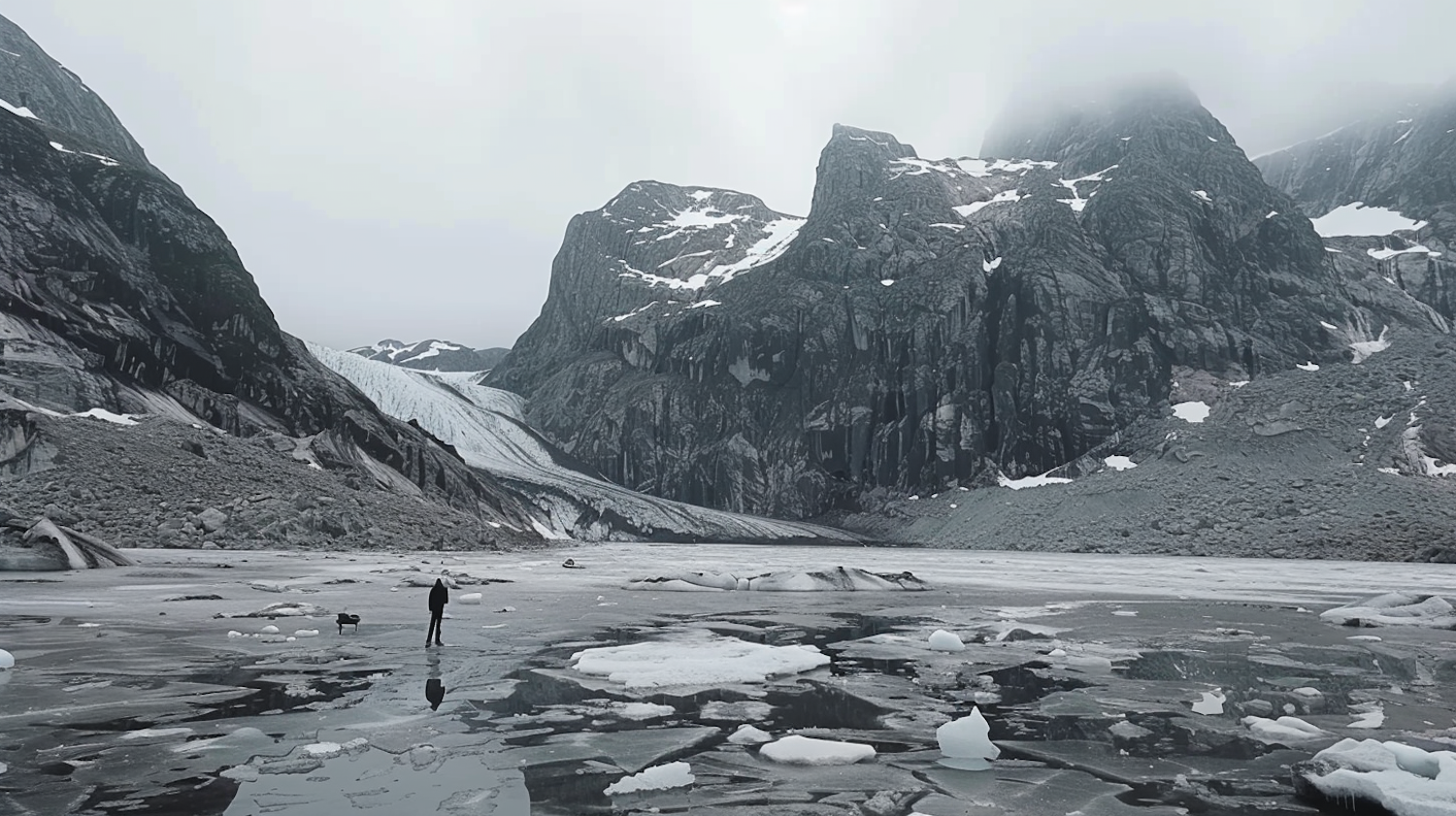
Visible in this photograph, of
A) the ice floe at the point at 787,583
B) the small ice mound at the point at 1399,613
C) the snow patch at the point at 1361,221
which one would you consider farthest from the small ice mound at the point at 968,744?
the snow patch at the point at 1361,221

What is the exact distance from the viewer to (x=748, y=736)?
1053 centimetres

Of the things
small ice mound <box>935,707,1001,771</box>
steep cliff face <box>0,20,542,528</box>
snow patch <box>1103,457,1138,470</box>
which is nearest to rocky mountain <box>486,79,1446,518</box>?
snow patch <box>1103,457,1138,470</box>

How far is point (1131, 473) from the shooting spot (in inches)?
4451

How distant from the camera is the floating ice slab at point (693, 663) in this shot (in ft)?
47.8

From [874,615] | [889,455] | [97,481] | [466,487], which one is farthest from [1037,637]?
[889,455]

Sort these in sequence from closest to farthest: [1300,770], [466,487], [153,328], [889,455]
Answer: [1300,770], [153,328], [466,487], [889,455]

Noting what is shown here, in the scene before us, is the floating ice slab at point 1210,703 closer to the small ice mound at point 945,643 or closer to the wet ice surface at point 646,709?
the wet ice surface at point 646,709

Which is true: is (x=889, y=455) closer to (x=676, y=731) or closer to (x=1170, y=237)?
(x=1170, y=237)

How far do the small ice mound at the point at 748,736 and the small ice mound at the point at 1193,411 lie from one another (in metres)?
127

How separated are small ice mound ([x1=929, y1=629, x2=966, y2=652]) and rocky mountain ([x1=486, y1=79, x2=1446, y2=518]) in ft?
398

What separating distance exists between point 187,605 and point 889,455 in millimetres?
141715

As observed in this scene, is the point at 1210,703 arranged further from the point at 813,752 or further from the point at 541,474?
the point at 541,474

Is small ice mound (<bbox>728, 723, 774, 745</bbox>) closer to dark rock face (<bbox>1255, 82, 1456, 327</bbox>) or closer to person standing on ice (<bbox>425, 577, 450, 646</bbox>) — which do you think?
person standing on ice (<bbox>425, 577, 450, 646</bbox>)

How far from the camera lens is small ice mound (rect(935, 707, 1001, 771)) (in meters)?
9.78
